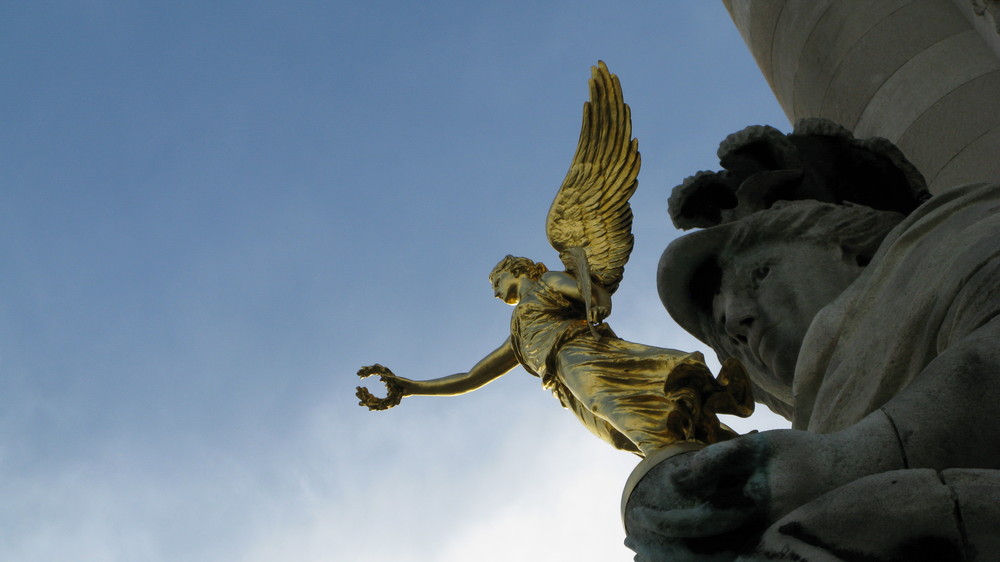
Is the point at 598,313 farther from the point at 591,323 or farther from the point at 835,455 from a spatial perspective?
the point at 835,455

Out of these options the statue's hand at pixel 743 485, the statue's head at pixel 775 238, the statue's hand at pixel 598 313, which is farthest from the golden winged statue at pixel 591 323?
the statue's hand at pixel 743 485

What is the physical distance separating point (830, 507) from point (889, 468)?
178 millimetres

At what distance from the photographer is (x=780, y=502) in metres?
1.95

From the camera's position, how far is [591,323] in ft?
16.0

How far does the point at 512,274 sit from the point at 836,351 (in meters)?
3.40

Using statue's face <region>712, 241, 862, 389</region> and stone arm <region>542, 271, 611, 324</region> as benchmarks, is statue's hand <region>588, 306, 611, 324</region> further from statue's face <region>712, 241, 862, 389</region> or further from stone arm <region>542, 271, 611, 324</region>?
statue's face <region>712, 241, 862, 389</region>

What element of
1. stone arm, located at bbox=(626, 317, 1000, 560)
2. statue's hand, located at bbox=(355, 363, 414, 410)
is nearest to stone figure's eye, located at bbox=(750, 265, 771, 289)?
stone arm, located at bbox=(626, 317, 1000, 560)

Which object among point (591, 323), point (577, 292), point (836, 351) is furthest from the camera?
point (577, 292)

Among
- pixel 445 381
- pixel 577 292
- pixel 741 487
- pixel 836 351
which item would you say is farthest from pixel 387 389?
pixel 741 487

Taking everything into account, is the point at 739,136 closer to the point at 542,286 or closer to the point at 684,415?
the point at 684,415

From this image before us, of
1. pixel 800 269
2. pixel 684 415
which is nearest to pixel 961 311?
pixel 800 269

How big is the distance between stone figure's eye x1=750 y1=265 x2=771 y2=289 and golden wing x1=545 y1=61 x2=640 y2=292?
6.01 ft

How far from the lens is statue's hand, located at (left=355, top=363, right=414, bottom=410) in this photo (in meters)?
5.97

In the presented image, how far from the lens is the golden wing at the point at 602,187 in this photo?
515 cm
